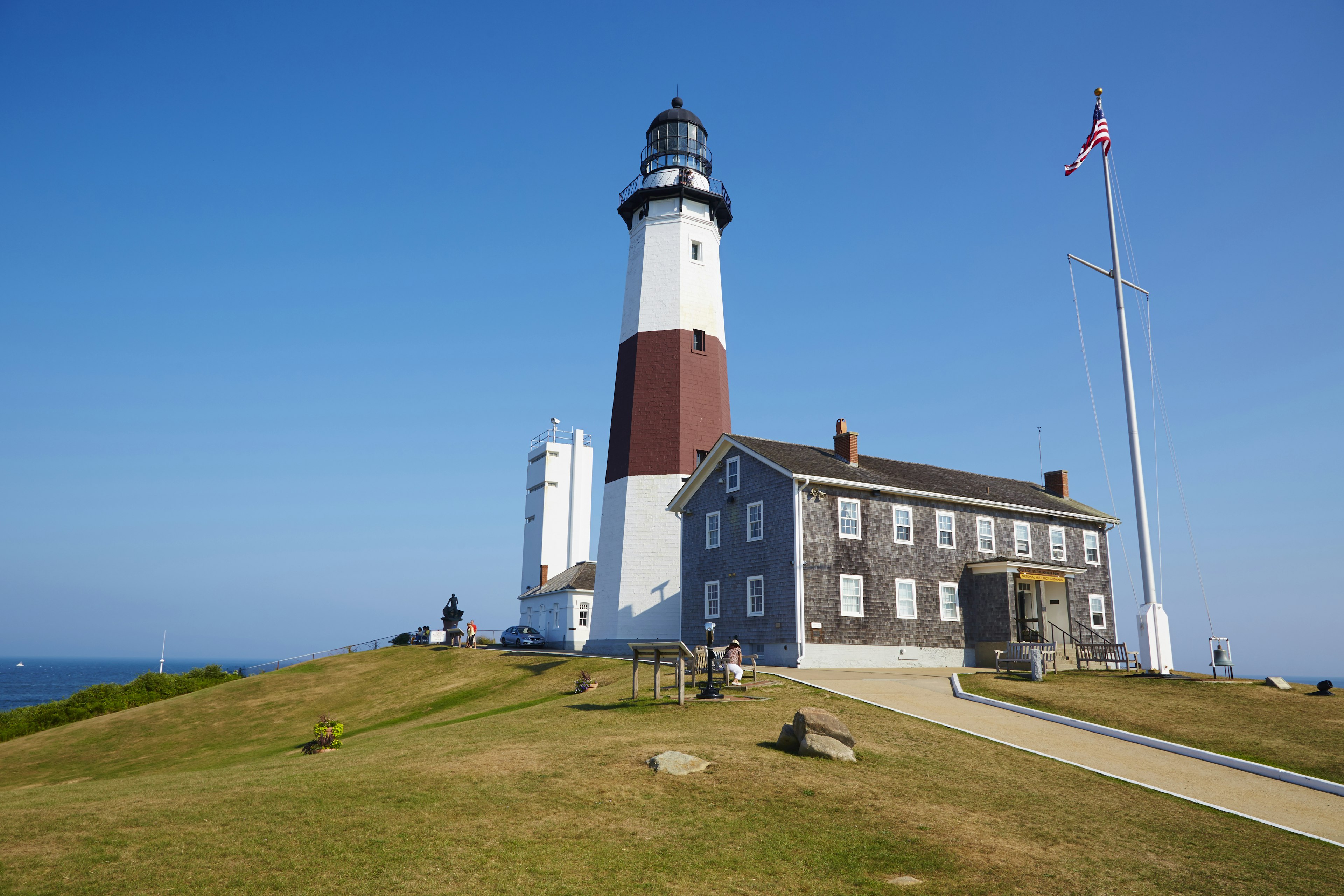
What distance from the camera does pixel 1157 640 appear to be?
26203 millimetres

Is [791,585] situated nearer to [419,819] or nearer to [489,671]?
[489,671]

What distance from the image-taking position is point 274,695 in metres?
36.8

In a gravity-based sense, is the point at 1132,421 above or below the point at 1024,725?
above

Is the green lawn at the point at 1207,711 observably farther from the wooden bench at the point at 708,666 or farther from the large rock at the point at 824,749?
the large rock at the point at 824,749

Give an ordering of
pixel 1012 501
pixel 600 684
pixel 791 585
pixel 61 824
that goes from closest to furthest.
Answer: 1. pixel 61 824
2. pixel 600 684
3. pixel 791 585
4. pixel 1012 501

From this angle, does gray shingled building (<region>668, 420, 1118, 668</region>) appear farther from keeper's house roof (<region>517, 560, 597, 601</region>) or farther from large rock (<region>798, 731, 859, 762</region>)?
large rock (<region>798, 731, 859, 762</region>)

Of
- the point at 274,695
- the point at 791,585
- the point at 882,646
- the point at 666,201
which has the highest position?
the point at 666,201

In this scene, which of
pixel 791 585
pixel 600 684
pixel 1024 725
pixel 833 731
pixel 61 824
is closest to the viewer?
pixel 61 824

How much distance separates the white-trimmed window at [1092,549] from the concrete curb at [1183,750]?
18282 mm

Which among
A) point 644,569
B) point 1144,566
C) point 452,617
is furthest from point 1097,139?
point 452,617

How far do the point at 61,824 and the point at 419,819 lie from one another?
15.3ft

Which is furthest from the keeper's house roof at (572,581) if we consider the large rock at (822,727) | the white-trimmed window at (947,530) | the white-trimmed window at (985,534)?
the large rock at (822,727)

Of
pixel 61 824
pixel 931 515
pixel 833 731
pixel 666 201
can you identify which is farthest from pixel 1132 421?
pixel 61 824

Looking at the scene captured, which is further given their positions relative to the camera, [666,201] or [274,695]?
[666,201]
